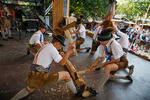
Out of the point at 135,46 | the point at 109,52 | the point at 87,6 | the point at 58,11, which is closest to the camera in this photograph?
the point at 109,52

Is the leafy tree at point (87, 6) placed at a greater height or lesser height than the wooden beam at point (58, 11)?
greater

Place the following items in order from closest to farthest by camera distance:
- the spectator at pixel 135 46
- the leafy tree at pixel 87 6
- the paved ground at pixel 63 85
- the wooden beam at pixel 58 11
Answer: the paved ground at pixel 63 85, the wooden beam at pixel 58 11, the spectator at pixel 135 46, the leafy tree at pixel 87 6

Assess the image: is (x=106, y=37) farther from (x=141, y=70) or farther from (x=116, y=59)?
(x=141, y=70)

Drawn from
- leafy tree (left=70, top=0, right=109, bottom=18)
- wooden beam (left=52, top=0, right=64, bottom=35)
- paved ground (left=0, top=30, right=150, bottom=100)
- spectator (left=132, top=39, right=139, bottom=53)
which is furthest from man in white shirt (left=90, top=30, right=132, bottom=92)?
leafy tree (left=70, top=0, right=109, bottom=18)

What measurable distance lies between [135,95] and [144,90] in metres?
0.45

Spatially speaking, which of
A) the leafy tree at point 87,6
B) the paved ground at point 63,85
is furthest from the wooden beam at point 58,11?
the leafy tree at point 87,6

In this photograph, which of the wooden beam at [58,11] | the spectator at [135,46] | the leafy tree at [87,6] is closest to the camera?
the wooden beam at [58,11]

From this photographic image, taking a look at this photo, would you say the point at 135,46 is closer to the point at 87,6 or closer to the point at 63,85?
the point at 87,6

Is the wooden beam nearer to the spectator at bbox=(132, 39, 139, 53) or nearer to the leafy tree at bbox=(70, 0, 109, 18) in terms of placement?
the leafy tree at bbox=(70, 0, 109, 18)

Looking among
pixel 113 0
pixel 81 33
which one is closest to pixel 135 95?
pixel 113 0

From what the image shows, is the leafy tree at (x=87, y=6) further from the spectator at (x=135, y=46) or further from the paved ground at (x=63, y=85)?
the paved ground at (x=63, y=85)

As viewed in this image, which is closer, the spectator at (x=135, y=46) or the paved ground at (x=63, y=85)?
the paved ground at (x=63, y=85)

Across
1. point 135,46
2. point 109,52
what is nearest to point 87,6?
point 135,46

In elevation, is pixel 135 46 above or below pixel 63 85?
above
